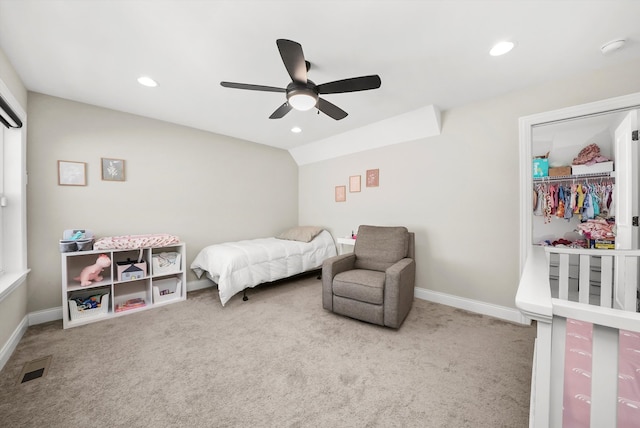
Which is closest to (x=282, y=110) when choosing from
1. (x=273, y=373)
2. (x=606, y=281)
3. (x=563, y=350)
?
(x=273, y=373)

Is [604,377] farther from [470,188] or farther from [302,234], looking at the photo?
[302,234]

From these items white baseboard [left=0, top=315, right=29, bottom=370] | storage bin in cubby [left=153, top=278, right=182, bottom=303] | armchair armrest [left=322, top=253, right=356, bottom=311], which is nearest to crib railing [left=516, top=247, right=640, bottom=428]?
armchair armrest [left=322, top=253, right=356, bottom=311]

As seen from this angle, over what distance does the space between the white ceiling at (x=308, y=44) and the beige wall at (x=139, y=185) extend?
1.28 feet

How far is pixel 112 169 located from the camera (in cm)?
295

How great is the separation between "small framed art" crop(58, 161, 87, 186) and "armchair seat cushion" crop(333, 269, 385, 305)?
3113mm

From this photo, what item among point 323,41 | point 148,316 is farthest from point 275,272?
point 323,41

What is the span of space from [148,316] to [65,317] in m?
0.70

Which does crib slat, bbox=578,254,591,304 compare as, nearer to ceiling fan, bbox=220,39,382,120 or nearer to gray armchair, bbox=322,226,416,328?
gray armchair, bbox=322,226,416,328

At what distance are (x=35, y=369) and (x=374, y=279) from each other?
9.31 feet

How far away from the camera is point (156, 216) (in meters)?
3.29

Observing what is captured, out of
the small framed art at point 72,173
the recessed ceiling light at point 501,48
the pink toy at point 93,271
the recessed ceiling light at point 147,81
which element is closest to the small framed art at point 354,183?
the recessed ceiling light at point 501,48

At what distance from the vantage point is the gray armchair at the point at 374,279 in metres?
2.34

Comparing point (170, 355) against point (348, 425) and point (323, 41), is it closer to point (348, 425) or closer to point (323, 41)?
point (348, 425)

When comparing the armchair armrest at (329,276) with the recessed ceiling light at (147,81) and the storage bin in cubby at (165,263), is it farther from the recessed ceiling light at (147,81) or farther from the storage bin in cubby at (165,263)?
the recessed ceiling light at (147,81)
